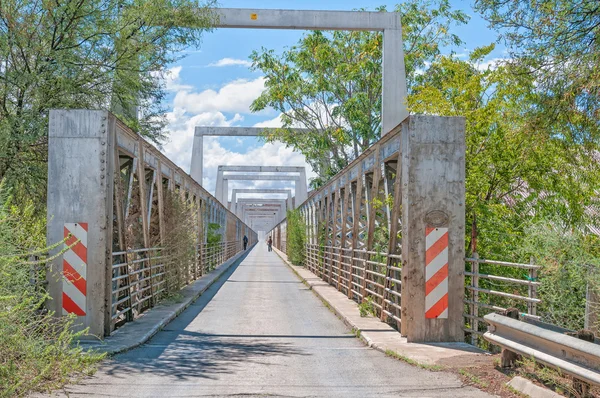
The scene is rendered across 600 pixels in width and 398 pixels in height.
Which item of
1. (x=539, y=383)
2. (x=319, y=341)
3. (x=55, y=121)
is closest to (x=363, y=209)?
(x=319, y=341)

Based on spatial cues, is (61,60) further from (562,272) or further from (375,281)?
(562,272)

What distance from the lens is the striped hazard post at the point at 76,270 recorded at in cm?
804

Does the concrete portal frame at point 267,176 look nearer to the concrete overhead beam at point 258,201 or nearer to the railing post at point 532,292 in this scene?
the concrete overhead beam at point 258,201

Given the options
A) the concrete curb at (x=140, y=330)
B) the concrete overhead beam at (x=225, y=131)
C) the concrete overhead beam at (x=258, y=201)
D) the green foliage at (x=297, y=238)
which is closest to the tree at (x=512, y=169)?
the concrete curb at (x=140, y=330)

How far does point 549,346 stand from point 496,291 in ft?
6.45

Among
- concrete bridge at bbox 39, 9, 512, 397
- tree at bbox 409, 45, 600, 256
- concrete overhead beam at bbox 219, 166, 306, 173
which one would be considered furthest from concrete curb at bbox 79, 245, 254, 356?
concrete overhead beam at bbox 219, 166, 306, 173

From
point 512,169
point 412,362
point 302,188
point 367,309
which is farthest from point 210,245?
point 302,188

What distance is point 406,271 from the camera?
323 inches

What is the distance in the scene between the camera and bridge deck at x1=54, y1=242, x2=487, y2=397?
567 centimetres

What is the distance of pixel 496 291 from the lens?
7.10 m

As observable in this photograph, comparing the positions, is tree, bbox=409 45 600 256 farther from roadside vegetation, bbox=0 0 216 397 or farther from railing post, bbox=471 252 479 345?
roadside vegetation, bbox=0 0 216 397

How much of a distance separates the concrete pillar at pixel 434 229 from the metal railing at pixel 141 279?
3999mm

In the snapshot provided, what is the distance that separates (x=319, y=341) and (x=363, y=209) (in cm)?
602

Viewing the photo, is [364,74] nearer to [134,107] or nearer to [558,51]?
[134,107]
